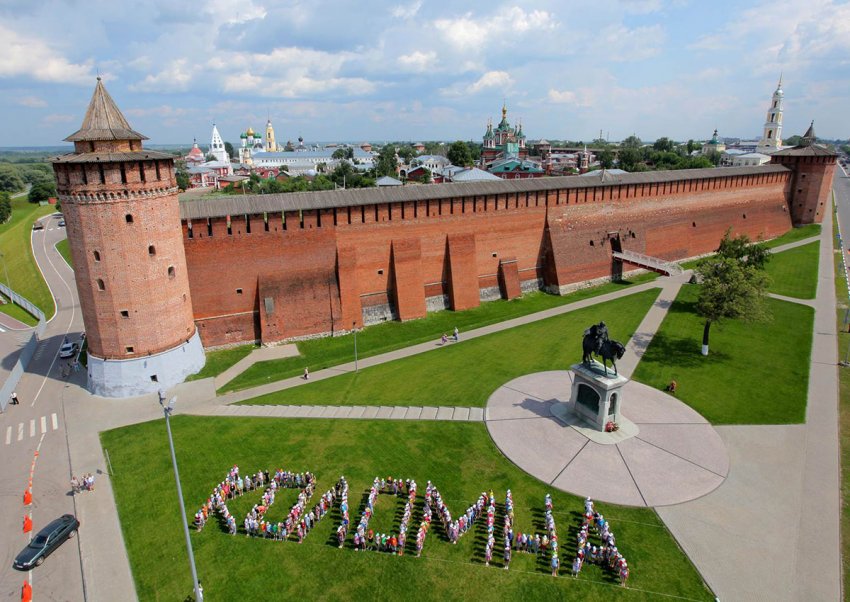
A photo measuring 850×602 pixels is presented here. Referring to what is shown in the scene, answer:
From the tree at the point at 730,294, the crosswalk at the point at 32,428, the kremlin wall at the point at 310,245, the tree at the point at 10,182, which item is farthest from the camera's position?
the tree at the point at 10,182

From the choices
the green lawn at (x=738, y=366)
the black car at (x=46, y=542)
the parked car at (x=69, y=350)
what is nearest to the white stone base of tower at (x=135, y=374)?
Result: the parked car at (x=69, y=350)

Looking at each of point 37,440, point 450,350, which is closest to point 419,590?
point 450,350

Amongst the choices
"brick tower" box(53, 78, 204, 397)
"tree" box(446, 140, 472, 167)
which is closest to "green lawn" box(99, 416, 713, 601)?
"brick tower" box(53, 78, 204, 397)

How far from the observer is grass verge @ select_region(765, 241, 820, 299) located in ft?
108

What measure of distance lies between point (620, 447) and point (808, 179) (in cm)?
4580

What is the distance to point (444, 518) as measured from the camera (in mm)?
13922

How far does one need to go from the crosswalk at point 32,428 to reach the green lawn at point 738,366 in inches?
937

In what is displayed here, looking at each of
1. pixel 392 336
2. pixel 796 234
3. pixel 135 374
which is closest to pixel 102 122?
pixel 135 374

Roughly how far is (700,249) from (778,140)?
6046 centimetres

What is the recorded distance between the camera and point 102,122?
65.1ft

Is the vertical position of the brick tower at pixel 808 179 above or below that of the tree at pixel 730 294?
above

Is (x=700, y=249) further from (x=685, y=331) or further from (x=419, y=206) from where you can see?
(x=419, y=206)

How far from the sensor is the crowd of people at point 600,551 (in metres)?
12.3

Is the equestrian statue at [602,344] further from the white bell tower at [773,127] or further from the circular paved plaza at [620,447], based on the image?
the white bell tower at [773,127]
